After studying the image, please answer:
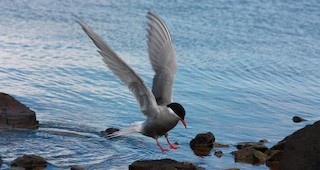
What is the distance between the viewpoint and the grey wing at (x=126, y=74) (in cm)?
848

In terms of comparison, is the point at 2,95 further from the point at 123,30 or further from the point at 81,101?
the point at 123,30

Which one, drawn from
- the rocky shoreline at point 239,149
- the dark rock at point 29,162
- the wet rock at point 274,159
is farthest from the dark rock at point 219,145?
the dark rock at point 29,162

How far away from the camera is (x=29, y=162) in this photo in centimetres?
924

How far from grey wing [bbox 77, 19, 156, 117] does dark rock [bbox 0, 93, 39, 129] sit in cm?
215

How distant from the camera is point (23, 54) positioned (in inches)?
649

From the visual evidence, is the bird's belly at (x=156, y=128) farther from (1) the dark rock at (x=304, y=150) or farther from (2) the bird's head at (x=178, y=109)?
(1) the dark rock at (x=304, y=150)

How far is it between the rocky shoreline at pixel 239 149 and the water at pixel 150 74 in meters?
0.23

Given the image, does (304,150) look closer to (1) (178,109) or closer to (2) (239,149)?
(1) (178,109)

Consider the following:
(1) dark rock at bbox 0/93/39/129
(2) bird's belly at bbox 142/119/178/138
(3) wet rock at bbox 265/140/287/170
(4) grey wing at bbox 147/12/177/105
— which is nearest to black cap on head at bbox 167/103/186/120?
(2) bird's belly at bbox 142/119/178/138

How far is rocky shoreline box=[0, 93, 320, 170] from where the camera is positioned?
9055 mm

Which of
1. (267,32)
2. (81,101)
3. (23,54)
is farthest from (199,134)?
(267,32)

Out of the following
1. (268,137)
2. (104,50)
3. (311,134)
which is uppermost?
(104,50)

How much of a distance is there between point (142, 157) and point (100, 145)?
735mm

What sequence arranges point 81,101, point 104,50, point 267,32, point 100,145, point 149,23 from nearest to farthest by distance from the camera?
point 104,50 < point 149,23 < point 100,145 < point 81,101 < point 267,32
